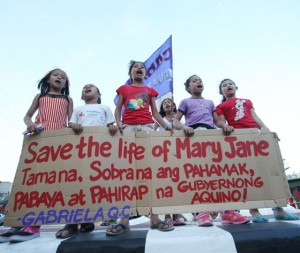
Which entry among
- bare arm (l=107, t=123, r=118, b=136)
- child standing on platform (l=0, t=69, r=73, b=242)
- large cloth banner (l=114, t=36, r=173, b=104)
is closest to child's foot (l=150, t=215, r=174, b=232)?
bare arm (l=107, t=123, r=118, b=136)

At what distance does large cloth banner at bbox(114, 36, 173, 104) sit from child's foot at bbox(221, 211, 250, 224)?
306 cm

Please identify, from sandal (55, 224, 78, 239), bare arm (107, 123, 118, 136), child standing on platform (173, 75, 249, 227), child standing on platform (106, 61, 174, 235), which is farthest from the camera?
child standing on platform (173, 75, 249, 227)

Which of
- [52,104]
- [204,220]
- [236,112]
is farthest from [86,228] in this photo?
[236,112]

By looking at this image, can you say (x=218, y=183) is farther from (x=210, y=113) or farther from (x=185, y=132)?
(x=210, y=113)

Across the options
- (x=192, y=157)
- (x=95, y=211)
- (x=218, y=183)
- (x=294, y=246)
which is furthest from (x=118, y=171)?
(x=294, y=246)

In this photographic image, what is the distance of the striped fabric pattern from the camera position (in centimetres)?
229

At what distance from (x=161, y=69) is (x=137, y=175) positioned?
383 cm

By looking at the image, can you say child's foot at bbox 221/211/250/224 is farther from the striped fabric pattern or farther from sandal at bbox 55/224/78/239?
the striped fabric pattern

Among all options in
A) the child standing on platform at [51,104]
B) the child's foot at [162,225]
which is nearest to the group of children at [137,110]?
the child standing on platform at [51,104]

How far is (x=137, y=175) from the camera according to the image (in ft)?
6.01

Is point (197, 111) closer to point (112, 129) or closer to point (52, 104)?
point (112, 129)

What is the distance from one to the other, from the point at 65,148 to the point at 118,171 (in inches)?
18.4

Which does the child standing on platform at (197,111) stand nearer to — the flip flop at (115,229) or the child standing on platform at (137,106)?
the child standing on platform at (137,106)

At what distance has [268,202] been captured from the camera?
1850 mm
